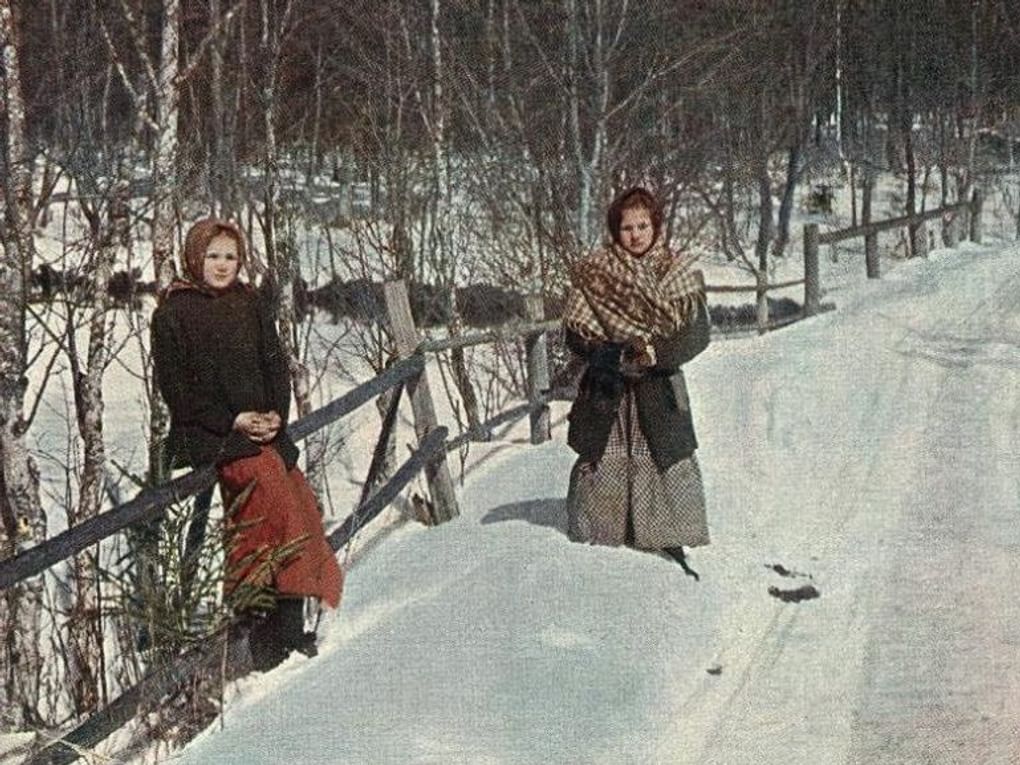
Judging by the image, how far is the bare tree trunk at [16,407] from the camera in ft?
24.1

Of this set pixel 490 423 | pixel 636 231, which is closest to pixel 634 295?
pixel 636 231

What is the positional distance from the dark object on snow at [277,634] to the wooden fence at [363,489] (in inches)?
4.5

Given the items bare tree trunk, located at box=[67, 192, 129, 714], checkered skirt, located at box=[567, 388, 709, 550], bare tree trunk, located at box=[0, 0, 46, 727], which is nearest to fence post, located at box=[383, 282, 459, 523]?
checkered skirt, located at box=[567, 388, 709, 550]

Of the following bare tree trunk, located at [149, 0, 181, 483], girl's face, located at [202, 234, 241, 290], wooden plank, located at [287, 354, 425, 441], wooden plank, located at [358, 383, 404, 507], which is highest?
bare tree trunk, located at [149, 0, 181, 483]

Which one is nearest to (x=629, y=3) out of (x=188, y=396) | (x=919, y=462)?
(x=919, y=462)

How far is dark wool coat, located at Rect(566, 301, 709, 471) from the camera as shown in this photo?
5672 mm

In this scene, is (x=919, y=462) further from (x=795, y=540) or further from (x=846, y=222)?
(x=846, y=222)

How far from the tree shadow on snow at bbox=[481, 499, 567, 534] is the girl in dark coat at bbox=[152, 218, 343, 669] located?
2.03 m

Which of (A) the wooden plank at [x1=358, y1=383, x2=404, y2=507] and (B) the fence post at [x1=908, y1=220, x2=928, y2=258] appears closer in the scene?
(A) the wooden plank at [x1=358, y1=383, x2=404, y2=507]

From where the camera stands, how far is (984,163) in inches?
1663

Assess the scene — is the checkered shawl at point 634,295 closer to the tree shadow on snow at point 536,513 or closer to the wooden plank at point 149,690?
the tree shadow on snow at point 536,513

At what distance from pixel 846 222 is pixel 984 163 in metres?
6.02

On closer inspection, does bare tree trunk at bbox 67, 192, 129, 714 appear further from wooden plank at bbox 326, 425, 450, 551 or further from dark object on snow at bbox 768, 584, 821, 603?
dark object on snow at bbox 768, 584, 821, 603

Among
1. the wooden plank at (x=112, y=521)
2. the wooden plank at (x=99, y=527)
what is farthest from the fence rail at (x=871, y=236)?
the wooden plank at (x=99, y=527)
